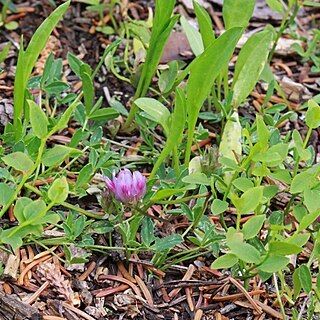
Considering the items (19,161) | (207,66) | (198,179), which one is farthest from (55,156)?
(207,66)

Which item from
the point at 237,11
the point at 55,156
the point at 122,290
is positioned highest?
the point at 237,11

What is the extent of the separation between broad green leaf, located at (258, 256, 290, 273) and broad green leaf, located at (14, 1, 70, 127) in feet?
2.24

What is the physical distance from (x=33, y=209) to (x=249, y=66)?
86 cm

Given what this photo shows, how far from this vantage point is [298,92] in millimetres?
2115

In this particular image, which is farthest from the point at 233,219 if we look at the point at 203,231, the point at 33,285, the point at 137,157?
the point at 33,285

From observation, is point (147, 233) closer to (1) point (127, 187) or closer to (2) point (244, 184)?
(1) point (127, 187)

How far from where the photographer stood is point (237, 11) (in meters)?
1.90


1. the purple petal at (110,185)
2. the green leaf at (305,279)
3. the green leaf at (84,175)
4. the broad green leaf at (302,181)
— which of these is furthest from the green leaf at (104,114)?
the green leaf at (305,279)

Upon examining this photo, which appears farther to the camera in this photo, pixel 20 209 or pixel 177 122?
pixel 177 122

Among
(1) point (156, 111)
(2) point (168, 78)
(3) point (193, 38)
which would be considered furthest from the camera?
(3) point (193, 38)

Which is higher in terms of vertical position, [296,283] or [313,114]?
[313,114]

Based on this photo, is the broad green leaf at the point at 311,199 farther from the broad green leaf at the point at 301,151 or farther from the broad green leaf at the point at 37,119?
the broad green leaf at the point at 37,119

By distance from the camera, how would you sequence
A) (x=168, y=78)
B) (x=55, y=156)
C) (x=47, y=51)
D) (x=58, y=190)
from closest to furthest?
(x=58, y=190), (x=55, y=156), (x=168, y=78), (x=47, y=51)

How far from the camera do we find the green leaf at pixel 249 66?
192 cm
